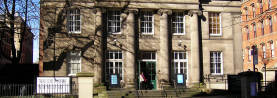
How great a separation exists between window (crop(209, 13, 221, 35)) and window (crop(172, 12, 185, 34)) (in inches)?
94.6

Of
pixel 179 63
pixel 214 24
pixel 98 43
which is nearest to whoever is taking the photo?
pixel 98 43

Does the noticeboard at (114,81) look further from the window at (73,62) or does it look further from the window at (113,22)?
the window at (113,22)

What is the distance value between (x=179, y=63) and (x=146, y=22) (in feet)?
13.8

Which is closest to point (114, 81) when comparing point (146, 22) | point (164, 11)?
point (146, 22)

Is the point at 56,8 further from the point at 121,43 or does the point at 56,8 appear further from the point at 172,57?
the point at 172,57

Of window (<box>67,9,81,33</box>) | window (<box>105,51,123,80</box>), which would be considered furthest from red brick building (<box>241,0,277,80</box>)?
window (<box>67,9,81,33</box>)

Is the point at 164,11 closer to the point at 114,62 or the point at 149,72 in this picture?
the point at 149,72

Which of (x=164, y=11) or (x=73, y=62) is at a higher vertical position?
(x=164, y=11)

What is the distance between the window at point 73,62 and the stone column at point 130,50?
367 cm

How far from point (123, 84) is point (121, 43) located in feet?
10.4

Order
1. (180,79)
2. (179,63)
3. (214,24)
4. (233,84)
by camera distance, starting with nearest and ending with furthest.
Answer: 1. (233,84)
2. (180,79)
3. (179,63)
4. (214,24)

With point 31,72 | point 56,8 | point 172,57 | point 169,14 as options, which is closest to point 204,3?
point 169,14

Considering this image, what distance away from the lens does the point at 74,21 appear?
25.5 metres

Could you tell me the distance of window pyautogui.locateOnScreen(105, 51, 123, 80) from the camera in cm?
2541
